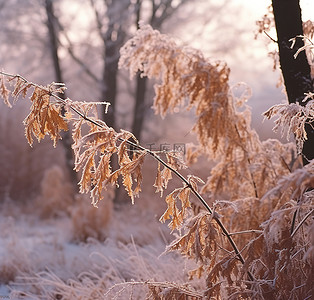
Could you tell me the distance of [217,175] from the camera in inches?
131

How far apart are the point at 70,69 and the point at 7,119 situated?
2.74m

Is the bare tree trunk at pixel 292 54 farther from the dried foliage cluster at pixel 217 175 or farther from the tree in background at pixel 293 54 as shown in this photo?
the dried foliage cluster at pixel 217 175

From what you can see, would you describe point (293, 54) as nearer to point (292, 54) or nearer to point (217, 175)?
point (292, 54)

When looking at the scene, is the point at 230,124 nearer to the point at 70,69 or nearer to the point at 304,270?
the point at 304,270

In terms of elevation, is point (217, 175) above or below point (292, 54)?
below

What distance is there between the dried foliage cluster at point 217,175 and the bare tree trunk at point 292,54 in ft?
0.66

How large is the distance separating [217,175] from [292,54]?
112 centimetres

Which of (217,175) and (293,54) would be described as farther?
(217,175)

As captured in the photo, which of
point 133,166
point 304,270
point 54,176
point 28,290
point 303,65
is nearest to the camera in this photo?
point 133,166

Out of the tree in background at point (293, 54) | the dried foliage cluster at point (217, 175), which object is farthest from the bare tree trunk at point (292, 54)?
the dried foliage cluster at point (217, 175)

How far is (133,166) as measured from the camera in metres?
1.83

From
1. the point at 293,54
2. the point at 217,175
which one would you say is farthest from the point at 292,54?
the point at 217,175

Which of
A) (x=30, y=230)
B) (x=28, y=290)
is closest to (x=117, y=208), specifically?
(x=30, y=230)

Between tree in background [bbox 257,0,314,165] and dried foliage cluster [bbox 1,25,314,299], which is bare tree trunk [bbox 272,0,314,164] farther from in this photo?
dried foliage cluster [bbox 1,25,314,299]
